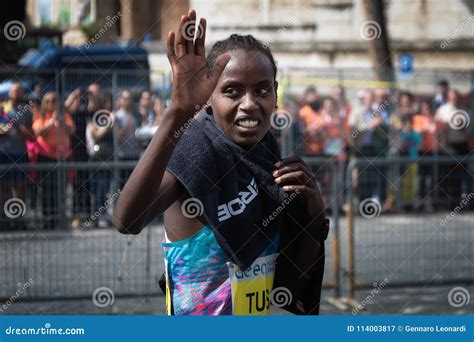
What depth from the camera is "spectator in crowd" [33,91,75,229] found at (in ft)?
26.2

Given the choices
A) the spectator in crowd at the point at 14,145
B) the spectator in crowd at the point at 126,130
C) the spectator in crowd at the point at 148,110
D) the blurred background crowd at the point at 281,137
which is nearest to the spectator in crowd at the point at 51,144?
the blurred background crowd at the point at 281,137

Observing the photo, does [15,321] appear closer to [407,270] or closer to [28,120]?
[407,270]

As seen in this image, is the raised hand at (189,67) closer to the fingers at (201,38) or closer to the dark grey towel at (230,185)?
the fingers at (201,38)

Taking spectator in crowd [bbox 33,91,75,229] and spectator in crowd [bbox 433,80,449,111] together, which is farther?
spectator in crowd [bbox 433,80,449,111]

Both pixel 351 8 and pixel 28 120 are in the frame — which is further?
pixel 351 8

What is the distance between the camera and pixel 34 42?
17625 millimetres

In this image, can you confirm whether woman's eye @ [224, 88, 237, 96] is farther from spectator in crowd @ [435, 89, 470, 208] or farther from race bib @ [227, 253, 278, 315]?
spectator in crowd @ [435, 89, 470, 208]

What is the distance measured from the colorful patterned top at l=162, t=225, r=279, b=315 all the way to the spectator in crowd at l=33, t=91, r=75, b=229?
479cm

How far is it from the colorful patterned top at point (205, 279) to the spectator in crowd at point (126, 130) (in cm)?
680

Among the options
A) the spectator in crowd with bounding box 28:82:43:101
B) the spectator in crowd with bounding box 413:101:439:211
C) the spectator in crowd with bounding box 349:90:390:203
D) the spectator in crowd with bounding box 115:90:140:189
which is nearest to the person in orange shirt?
the spectator in crowd with bounding box 349:90:390:203

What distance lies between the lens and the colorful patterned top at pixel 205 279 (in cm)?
319

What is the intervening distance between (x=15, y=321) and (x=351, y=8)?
75.3 ft

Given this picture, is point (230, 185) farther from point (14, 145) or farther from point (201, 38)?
point (14, 145)

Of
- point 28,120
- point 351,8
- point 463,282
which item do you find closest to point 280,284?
point 463,282
